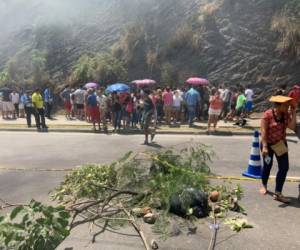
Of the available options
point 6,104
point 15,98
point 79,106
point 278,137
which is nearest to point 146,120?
point 278,137

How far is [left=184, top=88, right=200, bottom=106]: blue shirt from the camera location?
17.1 meters

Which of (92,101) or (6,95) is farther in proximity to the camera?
(6,95)

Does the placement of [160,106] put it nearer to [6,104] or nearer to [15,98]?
[15,98]

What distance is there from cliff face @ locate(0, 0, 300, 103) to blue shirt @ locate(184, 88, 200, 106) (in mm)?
4221

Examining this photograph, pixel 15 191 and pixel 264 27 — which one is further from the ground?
pixel 264 27

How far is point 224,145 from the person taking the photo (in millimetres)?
13250

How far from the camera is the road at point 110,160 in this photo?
236 inches

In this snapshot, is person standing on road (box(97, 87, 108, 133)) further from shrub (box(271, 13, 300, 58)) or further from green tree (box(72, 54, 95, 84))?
shrub (box(271, 13, 300, 58))

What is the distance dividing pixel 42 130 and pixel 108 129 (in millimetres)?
2740

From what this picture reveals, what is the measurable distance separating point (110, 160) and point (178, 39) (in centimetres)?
1320

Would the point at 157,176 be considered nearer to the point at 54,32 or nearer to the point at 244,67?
the point at 244,67

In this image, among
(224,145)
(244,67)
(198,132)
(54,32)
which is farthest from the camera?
(54,32)

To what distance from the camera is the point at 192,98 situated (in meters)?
17.1

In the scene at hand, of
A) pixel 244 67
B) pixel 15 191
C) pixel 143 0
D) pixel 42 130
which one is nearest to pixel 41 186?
pixel 15 191
